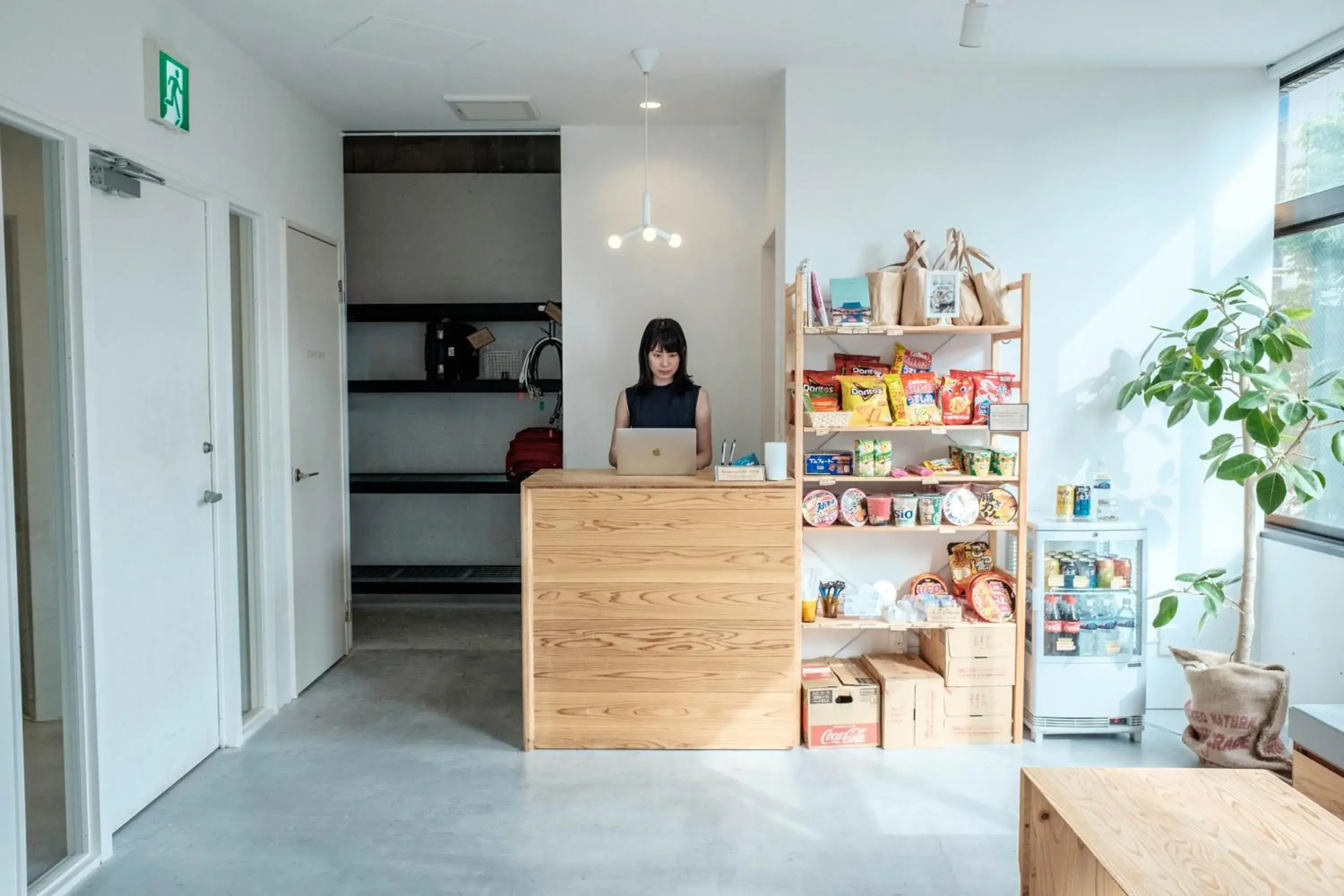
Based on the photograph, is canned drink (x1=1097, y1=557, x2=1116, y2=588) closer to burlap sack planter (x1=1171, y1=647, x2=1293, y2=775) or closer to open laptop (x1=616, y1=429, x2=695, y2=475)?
burlap sack planter (x1=1171, y1=647, x2=1293, y2=775)

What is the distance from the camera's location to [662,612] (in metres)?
3.80

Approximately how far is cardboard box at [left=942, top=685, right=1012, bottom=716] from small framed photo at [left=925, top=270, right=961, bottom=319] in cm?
153

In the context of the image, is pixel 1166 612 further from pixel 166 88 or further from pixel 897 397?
pixel 166 88

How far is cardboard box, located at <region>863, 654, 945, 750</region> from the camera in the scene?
388cm

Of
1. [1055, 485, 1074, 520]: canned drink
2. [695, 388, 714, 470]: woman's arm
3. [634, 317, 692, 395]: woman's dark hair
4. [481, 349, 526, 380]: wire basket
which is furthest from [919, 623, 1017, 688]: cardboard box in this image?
[481, 349, 526, 380]: wire basket

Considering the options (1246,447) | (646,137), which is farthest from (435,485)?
(1246,447)

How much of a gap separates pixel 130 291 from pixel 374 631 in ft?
10.2

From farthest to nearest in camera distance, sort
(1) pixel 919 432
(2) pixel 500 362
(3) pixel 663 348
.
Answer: (2) pixel 500 362 < (3) pixel 663 348 < (1) pixel 919 432

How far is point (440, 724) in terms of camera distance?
13.7 ft

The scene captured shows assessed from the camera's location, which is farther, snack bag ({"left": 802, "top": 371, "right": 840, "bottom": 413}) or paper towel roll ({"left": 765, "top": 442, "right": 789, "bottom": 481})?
snack bag ({"left": 802, "top": 371, "right": 840, "bottom": 413})

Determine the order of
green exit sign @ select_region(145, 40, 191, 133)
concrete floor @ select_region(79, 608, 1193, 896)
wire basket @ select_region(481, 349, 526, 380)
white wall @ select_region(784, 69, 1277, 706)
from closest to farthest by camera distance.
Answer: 1. concrete floor @ select_region(79, 608, 1193, 896)
2. green exit sign @ select_region(145, 40, 191, 133)
3. white wall @ select_region(784, 69, 1277, 706)
4. wire basket @ select_region(481, 349, 526, 380)

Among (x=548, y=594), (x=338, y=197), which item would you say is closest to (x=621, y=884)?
(x=548, y=594)

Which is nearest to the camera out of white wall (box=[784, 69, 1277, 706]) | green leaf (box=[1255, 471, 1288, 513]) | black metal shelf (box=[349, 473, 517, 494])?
green leaf (box=[1255, 471, 1288, 513])

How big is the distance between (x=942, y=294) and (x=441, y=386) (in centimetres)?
329
